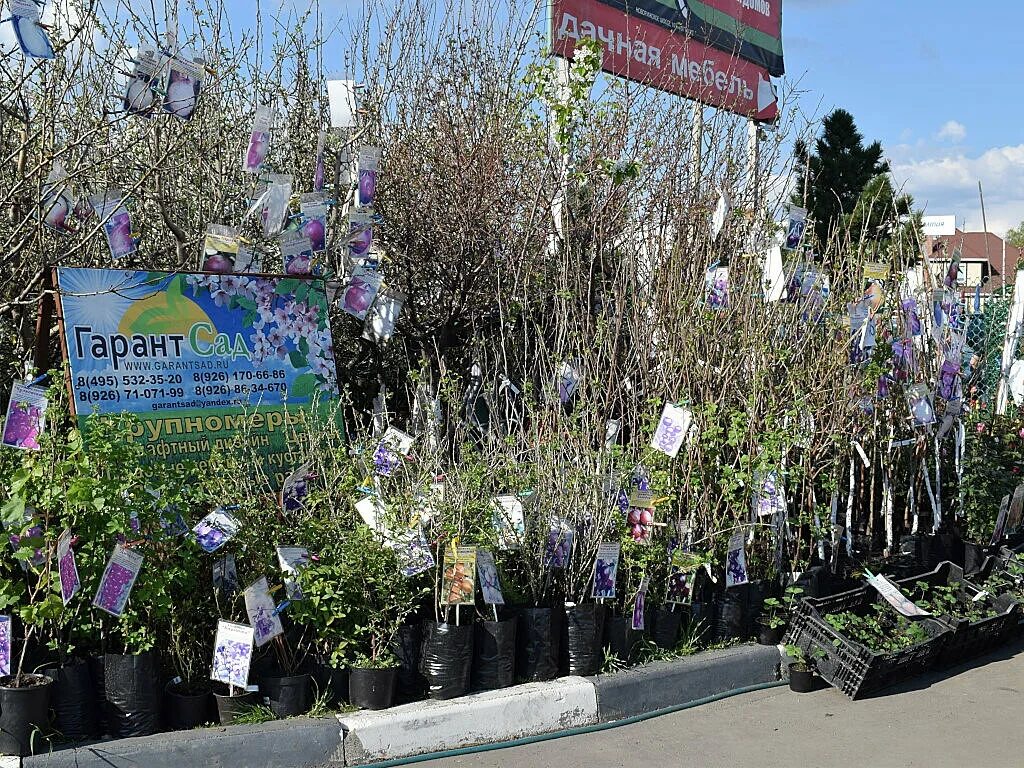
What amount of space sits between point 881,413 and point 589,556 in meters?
2.96

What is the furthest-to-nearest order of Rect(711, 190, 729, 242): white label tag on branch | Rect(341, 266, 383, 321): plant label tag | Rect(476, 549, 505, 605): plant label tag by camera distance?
Rect(711, 190, 729, 242): white label tag on branch < Rect(341, 266, 383, 321): plant label tag < Rect(476, 549, 505, 605): plant label tag

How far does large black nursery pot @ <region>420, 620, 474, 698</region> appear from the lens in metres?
4.76

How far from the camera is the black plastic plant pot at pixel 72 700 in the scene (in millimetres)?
4098

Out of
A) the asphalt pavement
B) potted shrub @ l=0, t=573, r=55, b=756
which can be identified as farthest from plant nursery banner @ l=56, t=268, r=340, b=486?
the asphalt pavement

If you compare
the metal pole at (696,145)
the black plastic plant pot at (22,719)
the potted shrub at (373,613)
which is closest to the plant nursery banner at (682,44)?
the metal pole at (696,145)

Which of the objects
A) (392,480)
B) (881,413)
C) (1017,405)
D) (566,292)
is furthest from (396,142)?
(1017,405)

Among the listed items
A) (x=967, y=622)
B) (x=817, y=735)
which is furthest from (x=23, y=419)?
(x=967, y=622)

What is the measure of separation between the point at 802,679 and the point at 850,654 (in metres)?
0.29

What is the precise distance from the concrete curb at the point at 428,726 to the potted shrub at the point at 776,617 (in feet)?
Result: 0.80

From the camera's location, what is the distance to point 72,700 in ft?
13.5

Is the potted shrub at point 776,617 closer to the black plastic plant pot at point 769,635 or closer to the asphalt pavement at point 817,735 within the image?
the black plastic plant pot at point 769,635

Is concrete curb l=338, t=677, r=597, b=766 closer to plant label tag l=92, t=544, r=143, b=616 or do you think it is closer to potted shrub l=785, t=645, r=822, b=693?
plant label tag l=92, t=544, r=143, b=616

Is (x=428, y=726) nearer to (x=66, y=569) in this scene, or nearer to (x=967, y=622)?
(x=66, y=569)

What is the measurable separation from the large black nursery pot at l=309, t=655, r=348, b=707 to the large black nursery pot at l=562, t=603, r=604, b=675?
3.61 feet
